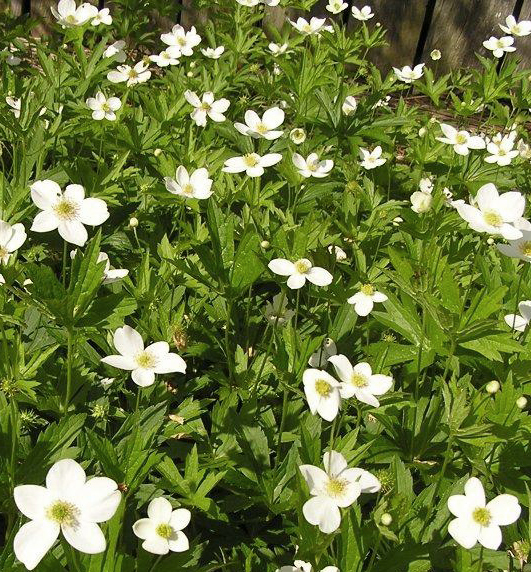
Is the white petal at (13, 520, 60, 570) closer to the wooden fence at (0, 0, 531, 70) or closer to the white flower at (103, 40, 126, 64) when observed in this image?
the white flower at (103, 40, 126, 64)

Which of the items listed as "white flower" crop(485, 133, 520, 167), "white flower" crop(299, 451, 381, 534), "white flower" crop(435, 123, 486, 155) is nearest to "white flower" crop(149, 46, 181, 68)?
"white flower" crop(435, 123, 486, 155)

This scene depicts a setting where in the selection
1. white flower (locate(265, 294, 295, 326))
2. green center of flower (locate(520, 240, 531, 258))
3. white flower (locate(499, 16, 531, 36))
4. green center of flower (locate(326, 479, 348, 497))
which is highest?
green center of flower (locate(520, 240, 531, 258))

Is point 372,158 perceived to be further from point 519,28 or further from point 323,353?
point 519,28

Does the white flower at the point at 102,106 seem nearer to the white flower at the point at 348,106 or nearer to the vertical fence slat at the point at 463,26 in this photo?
the white flower at the point at 348,106

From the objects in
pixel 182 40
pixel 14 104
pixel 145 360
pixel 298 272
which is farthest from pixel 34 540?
pixel 182 40

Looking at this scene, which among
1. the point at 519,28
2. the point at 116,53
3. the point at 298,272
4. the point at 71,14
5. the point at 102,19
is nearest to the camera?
the point at 298,272

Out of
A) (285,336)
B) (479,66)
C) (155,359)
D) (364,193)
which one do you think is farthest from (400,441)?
(479,66)
